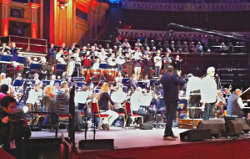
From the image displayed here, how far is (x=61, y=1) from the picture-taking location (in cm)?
2030

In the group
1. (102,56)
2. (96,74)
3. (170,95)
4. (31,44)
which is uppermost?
(31,44)

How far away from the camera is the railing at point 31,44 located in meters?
18.6

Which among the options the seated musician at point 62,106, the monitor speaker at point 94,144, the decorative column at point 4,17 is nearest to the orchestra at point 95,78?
the seated musician at point 62,106

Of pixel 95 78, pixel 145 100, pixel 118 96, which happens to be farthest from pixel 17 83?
pixel 95 78

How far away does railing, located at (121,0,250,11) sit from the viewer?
27.0 m

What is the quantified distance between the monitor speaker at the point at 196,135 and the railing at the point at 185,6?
69.4 feet

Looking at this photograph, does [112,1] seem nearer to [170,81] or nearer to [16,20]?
[16,20]

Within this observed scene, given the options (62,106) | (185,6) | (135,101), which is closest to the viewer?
(62,106)

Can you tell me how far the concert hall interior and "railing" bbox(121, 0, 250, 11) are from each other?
71mm

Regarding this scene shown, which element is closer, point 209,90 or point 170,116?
point 170,116

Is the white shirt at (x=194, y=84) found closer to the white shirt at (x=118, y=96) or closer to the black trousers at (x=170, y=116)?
the black trousers at (x=170, y=116)

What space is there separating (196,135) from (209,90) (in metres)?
2.26

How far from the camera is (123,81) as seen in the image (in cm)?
1474

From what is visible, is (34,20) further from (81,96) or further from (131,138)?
(131,138)
